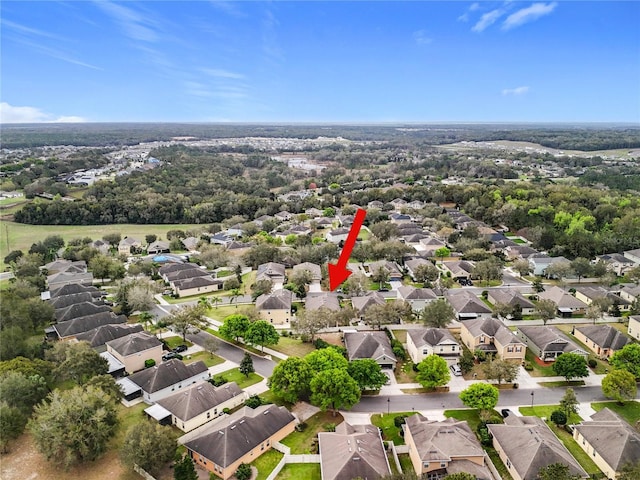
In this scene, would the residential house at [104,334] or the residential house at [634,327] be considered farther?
the residential house at [634,327]

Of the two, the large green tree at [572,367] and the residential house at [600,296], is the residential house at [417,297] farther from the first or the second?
the residential house at [600,296]

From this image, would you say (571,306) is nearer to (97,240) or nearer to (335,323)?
(335,323)

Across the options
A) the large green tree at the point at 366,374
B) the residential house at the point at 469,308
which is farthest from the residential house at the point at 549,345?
the large green tree at the point at 366,374

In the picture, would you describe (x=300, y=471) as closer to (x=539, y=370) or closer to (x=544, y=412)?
(x=544, y=412)

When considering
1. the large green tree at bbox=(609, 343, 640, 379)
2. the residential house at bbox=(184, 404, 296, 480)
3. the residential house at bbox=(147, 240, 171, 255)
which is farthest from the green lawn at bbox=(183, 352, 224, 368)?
the residential house at bbox=(147, 240, 171, 255)

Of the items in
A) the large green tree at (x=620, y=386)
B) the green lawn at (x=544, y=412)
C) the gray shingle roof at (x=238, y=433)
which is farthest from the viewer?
the large green tree at (x=620, y=386)

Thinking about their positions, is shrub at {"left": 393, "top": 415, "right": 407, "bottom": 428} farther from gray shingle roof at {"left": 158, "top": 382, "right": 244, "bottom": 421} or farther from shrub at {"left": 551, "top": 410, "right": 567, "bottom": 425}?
gray shingle roof at {"left": 158, "top": 382, "right": 244, "bottom": 421}
